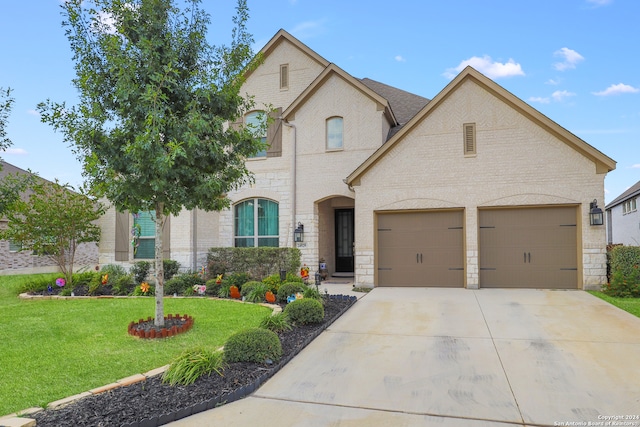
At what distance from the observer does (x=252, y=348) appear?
15.6 ft

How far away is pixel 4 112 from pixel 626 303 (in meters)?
14.8

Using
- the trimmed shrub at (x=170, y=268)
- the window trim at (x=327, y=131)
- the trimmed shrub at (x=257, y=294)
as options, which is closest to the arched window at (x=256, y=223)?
the trimmed shrub at (x=170, y=268)

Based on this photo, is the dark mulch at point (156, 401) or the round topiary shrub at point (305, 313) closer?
the dark mulch at point (156, 401)

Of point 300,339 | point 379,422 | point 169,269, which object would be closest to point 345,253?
point 169,269

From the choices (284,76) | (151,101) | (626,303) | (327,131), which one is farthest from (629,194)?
(151,101)

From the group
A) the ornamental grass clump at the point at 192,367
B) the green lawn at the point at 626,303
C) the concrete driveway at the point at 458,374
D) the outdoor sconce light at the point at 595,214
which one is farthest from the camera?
the outdoor sconce light at the point at 595,214

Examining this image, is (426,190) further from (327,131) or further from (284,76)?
(284,76)

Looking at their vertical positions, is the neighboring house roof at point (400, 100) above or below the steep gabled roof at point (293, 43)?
below

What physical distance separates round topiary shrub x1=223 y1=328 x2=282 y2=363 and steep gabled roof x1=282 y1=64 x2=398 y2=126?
31.3 ft

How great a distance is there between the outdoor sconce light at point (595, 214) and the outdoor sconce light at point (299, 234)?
8209 mm

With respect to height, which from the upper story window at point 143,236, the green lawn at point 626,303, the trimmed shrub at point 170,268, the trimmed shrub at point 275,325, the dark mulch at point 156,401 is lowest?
the dark mulch at point 156,401

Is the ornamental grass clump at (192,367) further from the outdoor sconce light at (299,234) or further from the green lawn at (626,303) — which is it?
the outdoor sconce light at (299,234)

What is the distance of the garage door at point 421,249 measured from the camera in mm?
10922

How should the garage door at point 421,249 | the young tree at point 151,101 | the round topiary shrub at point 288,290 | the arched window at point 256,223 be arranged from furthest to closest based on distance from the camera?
1. the arched window at point 256,223
2. the garage door at point 421,249
3. the round topiary shrub at point 288,290
4. the young tree at point 151,101
